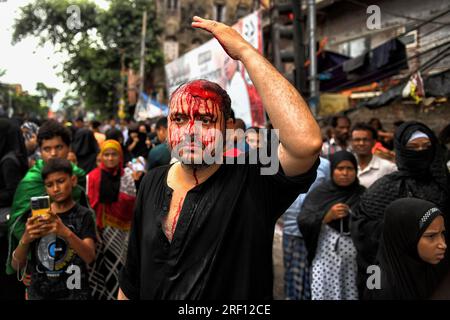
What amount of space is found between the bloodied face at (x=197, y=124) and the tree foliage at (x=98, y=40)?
22.4 metres

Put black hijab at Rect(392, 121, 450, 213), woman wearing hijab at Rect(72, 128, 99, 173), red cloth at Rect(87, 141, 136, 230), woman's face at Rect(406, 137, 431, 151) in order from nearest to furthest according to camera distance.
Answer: black hijab at Rect(392, 121, 450, 213), woman's face at Rect(406, 137, 431, 151), red cloth at Rect(87, 141, 136, 230), woman wearing hijab at Rect(72, 128, 99, 173)

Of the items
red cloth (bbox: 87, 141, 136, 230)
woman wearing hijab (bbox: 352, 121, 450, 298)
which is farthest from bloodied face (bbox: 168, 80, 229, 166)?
red cloth (bbox: 87, 141, 136, 230)

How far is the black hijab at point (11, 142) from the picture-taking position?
348 centimetres

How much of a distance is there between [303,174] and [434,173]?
7.21ft

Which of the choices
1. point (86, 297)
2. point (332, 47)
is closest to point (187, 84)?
point (86, 297)

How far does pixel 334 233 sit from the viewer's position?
136 inches

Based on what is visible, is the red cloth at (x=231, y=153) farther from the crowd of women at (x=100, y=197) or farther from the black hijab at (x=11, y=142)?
the black hijab at (x=11, y=142)

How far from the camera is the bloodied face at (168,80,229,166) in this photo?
141 centimetres

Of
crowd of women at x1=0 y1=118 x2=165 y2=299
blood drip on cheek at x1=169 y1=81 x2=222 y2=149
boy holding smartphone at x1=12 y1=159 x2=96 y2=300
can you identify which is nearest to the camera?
blood drip on cheek at x1=169 y1=81 x2=222 y2=149

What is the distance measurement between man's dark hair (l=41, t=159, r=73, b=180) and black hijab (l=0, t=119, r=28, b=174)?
0.77 m

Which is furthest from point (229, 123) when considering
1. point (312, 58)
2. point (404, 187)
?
point (312, 58)

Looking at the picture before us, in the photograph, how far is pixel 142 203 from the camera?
1.60m

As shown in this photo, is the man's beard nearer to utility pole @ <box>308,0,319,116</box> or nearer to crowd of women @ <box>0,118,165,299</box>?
crowd of women @ <box>0,118,165,299</box>

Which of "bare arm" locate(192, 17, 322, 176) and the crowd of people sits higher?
"bare arm" locate(192, 17, 322, 176)
